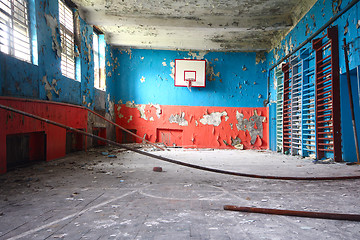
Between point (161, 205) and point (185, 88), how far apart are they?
20.3 ft

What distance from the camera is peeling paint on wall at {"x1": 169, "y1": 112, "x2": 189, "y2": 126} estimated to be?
24.7ft

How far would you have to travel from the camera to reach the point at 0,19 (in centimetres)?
294

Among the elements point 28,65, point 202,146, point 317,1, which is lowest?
point 202,146

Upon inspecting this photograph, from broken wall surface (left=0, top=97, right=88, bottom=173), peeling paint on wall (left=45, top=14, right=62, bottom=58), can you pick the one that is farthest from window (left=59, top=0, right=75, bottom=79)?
broken wall surface (left=0, top=97, right=88, bottom=173)

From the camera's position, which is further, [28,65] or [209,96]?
[209,96]

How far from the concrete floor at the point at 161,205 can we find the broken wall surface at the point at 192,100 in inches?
184

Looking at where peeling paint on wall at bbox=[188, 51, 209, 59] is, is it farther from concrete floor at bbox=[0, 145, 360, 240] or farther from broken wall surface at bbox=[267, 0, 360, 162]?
concrete floor at bbox=[0, 145, 360, 240]

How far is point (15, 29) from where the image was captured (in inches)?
127

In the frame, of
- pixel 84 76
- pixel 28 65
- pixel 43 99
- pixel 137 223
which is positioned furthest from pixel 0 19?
pixel 137 223

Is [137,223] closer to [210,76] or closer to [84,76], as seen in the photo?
[84,76]

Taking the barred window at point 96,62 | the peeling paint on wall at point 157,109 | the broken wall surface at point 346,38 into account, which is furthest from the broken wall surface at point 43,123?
the broken wall surface at point 346,38

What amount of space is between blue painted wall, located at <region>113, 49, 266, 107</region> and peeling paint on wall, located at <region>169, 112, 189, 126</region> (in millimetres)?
404

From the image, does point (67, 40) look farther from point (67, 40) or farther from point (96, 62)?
point (96, 62)

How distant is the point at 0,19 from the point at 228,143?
6312mm
